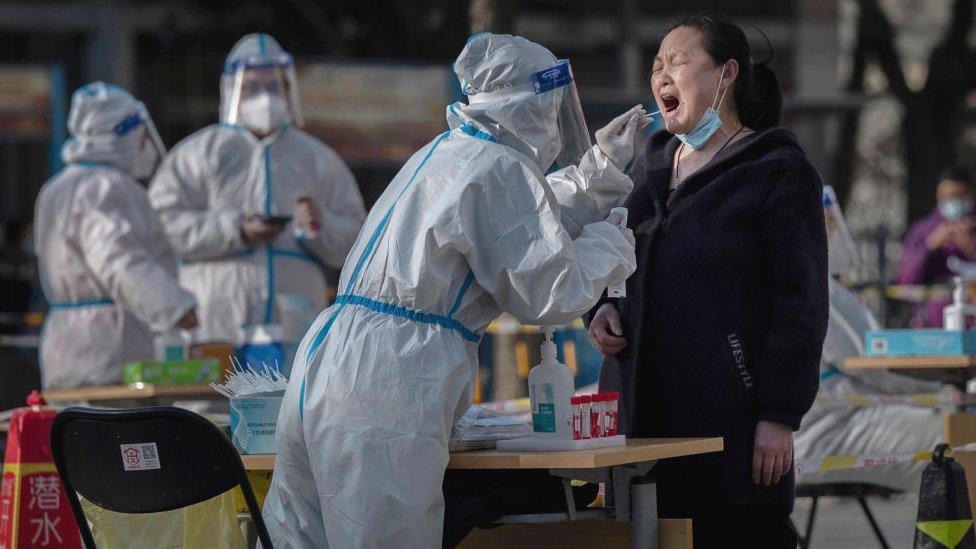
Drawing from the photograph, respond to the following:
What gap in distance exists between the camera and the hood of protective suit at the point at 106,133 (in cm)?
789

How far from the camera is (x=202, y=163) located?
321 inches

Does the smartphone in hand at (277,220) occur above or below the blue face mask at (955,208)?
above

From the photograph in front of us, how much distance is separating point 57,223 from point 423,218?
14.3ft

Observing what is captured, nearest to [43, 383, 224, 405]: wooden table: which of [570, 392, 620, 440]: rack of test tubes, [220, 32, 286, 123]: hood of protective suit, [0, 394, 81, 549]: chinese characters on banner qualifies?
[0, 394, 81, 549]: chinese characters on banner

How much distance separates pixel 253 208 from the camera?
8.10 metres

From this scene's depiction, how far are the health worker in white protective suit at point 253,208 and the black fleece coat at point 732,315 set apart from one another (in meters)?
3.77

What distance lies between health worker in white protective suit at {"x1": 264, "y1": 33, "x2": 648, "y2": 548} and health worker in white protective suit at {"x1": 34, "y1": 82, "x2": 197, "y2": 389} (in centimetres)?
369

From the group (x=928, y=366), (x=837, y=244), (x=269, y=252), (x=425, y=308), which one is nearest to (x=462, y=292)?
(x=425, y=308)

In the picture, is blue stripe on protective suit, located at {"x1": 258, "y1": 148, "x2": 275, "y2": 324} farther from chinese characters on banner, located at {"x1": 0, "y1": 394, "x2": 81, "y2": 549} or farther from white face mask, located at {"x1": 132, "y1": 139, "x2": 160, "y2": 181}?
chinese characters on banner, located at {"x1": 0, "y1": 394, "x2": 81, "y2": 549}

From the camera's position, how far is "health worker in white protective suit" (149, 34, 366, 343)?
7867 millimetres

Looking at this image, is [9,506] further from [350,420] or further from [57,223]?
[57,223]

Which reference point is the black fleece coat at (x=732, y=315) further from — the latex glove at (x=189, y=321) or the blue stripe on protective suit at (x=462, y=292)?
the latex glove at (x=189, y=321)

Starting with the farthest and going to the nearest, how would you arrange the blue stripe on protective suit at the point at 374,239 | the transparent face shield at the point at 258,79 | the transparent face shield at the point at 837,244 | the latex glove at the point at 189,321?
the transparent face shield at the point at 258,79 → the latex glove at the point at 189,321 → the transparent face shield at the point at 837,244 → the blue stripe on protective suit at the point at 374,239

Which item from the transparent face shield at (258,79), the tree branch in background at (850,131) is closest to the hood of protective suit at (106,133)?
the transparent face shield at (258,79)
